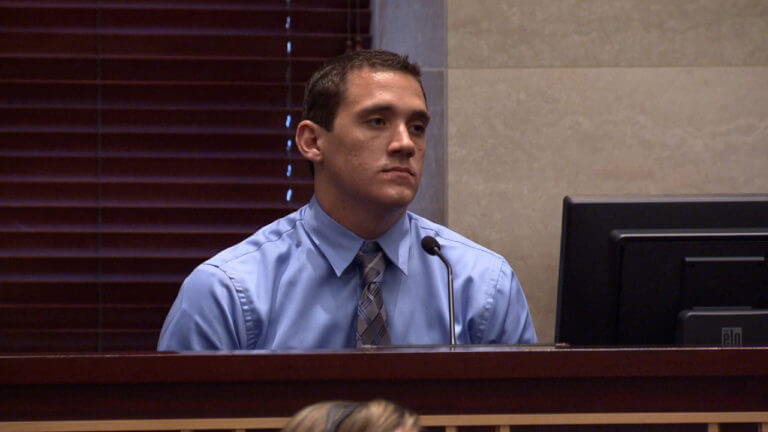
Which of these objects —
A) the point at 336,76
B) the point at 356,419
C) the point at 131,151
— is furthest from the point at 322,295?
the point at 131,151

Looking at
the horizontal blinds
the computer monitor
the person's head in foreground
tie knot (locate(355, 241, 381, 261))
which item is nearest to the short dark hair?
tie knot (locate(355, 241, 381, 261))

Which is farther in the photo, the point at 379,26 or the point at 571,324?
the point at 379,26

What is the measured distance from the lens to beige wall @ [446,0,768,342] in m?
3.03

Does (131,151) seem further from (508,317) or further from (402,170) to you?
(508,317)

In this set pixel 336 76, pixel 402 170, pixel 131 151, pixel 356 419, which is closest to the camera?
pixel 356 419

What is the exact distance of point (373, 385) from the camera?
4.24 feet

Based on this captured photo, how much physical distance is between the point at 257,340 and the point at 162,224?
183 centimetres

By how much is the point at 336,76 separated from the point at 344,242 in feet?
1.21

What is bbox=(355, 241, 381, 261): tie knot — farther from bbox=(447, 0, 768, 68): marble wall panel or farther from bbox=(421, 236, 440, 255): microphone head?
bbox=(447, 0, 768, 68): marble wall panel

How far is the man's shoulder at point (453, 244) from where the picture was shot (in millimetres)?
2127

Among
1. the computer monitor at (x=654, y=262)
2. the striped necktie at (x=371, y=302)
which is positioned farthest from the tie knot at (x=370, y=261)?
the computer monitor at (x=654, y=262)

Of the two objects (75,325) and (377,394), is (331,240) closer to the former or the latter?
(377,394)

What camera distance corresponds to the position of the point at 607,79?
3.04 meters

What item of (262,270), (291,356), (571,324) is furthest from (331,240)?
(291,356)
